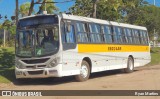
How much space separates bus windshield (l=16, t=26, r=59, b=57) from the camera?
17.3 m

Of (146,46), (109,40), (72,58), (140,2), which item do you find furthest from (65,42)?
(140,2)

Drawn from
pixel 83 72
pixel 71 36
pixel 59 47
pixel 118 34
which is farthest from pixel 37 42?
pixel 118 34

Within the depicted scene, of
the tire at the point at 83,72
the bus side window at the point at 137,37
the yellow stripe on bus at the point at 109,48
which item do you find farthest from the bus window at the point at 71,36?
the bus side window at the point at 137,37

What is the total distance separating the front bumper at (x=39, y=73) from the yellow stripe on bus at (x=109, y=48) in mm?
2091

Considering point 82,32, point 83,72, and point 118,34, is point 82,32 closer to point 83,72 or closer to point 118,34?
point 83,72

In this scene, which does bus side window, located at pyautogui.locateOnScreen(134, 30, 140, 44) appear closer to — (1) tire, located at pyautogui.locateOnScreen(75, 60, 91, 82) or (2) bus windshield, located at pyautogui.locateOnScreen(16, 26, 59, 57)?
(1) tire, located at pyautogui.locateOnScreen(75, 60, 91, 82)

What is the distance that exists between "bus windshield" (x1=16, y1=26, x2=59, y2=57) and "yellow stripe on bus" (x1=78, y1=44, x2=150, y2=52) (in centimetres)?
173

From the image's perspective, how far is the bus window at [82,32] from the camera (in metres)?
18.8

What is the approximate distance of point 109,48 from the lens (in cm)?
2192

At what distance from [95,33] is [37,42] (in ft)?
12.6

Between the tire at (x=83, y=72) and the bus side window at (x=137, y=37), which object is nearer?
the tire at (x=83, y=72)

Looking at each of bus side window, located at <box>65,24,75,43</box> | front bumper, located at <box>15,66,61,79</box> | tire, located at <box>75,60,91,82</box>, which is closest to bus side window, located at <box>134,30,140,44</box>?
tire, located at <box>75,60,91,82</box>

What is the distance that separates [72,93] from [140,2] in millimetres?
31986

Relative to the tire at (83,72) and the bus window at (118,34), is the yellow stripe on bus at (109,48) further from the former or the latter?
the tire at (83,72)
